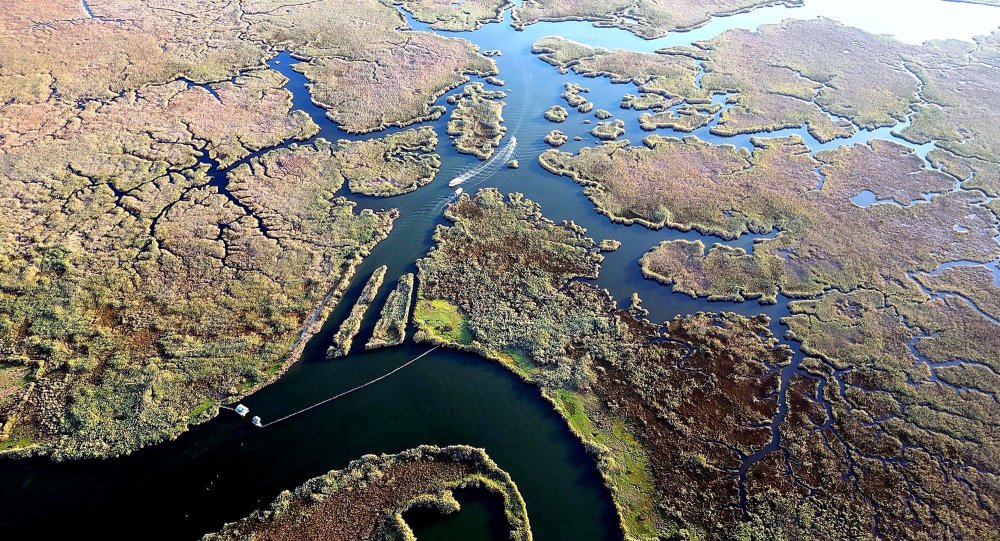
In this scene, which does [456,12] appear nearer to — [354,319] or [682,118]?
[682,118]

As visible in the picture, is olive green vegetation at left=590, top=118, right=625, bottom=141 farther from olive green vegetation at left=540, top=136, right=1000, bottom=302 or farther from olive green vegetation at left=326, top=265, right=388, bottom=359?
olive green vegetation at left=326, top=265, right=388, bottom=359

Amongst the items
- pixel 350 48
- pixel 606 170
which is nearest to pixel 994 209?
pixel 606 170

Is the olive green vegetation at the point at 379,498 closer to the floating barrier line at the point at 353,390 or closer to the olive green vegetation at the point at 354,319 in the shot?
the floating barrier line at the point at 353,390

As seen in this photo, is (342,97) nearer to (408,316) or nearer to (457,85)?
(457,85)

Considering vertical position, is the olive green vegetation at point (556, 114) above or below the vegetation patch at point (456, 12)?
below

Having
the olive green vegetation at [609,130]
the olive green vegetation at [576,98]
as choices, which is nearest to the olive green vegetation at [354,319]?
the olive green vegetation at [609,130]

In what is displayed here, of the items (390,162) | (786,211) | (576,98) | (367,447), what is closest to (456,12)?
(576,98)
